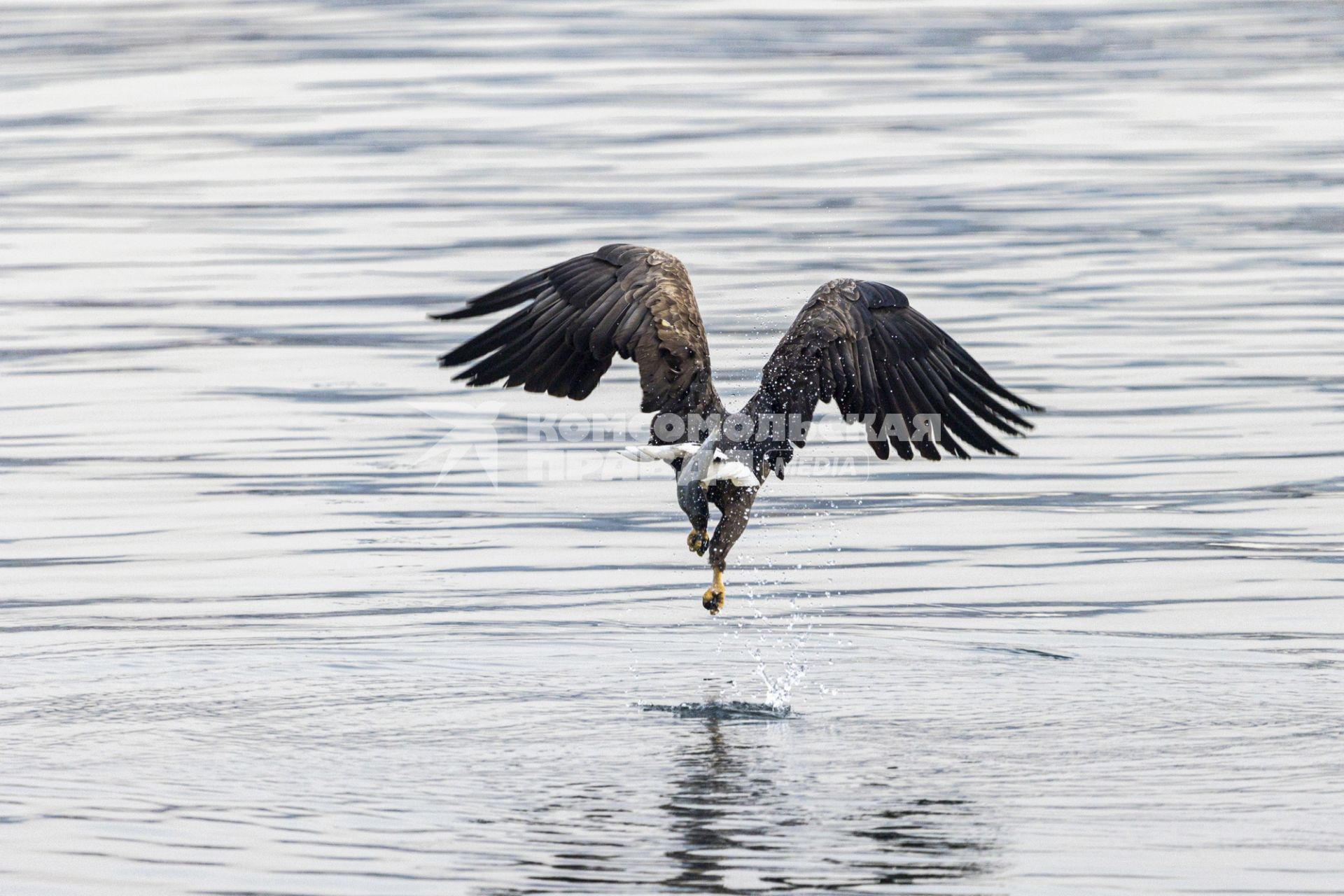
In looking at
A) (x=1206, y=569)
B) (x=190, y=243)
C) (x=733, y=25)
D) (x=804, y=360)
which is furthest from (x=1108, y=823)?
(x=733, y=25)

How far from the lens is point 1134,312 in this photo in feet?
53.5

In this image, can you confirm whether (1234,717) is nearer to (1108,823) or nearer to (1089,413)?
(1108,823)

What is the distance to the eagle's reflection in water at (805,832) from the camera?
6.82m

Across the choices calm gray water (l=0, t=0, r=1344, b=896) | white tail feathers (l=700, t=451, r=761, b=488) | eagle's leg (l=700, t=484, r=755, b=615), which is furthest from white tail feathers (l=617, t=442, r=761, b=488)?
calm gray water (l=0, t=0, r=1344, b=896)

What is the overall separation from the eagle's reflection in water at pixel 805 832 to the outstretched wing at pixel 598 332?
1.86m

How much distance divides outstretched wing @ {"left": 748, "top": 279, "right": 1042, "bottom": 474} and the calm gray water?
735 millimetres

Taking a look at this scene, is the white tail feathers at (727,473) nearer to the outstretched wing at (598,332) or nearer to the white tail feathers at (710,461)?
the white tail feathers at (710,461)

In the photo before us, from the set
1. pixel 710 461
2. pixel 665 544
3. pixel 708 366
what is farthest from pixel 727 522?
pixel 665 544

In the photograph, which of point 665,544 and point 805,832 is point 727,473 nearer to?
point 805,832

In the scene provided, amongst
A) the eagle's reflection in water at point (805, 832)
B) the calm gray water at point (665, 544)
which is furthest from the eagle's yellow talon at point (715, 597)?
the eagle's reflection in water at point (805, 832)

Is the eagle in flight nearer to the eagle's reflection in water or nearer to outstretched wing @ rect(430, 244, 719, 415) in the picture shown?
outstretched wing @ rect(430, 244, 719, 415)

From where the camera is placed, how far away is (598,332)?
972 cm

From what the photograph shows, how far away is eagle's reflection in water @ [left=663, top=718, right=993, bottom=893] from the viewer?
6.82 metres

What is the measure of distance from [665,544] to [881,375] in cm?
202
